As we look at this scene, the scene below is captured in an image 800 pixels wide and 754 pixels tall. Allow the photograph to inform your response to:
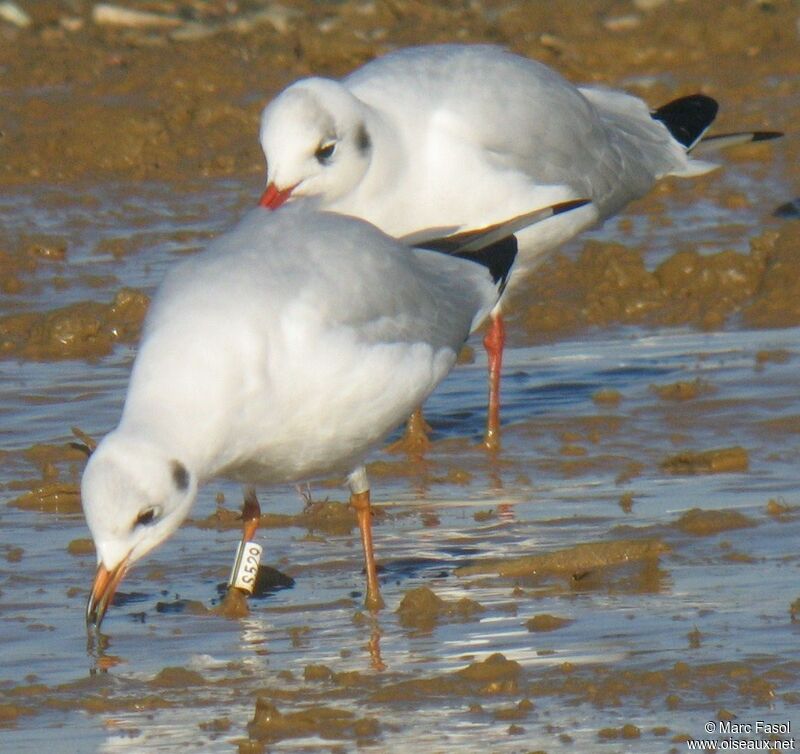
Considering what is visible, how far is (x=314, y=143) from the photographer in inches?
299

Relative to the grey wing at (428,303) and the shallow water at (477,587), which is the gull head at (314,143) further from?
the shallow water at (477,587)

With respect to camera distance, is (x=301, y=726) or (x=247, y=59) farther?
(x=247, y=59)

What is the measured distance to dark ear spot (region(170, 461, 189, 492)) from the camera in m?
5.52

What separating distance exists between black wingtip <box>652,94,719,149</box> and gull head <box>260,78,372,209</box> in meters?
2.55

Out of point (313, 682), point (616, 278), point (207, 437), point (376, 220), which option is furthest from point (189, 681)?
point (616, 278)

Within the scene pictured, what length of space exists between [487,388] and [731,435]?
1.53 m

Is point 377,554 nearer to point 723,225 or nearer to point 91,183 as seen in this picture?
point 723,225

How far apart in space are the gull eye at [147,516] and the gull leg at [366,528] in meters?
0.90

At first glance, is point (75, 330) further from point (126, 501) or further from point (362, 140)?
point (126, 501)

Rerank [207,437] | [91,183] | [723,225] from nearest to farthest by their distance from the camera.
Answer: [207,437] → [723,225] → [91,183]

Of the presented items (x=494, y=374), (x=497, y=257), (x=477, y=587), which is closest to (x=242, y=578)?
(x=477, y=587)

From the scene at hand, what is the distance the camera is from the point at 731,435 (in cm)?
794

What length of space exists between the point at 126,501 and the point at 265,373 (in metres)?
0.66

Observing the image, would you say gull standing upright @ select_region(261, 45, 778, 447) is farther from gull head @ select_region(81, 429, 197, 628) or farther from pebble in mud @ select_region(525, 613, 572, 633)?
pebble in mud @ select_region(525, 613, 572, 633)
